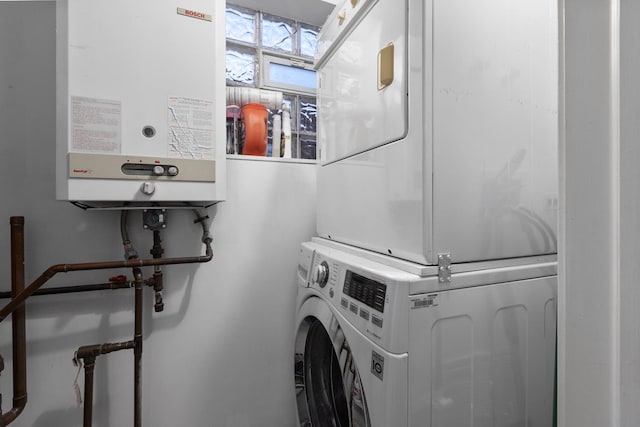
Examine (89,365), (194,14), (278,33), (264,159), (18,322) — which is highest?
(278,33)

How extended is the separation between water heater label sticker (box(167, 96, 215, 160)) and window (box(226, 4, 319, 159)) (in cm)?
67

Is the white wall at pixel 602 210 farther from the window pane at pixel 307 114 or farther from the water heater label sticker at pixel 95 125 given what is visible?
the window pane at pixel 307 114

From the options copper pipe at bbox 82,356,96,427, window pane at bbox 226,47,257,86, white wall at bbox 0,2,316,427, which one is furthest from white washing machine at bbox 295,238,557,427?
window pane at bbox 226,47,257,86

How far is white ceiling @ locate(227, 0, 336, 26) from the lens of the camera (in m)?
1.66

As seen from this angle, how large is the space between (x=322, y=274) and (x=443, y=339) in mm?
414

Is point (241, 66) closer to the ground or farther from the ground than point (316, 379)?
farther from the ground

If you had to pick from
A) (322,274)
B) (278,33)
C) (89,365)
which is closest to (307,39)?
(278,33)

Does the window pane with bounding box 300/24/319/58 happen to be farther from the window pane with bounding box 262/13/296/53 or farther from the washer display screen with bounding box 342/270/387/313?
the washer display screen with bounding box 342/270/387/313

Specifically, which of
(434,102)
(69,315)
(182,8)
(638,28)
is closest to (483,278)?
(434,102)

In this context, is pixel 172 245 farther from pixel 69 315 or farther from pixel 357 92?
pixel 357 92

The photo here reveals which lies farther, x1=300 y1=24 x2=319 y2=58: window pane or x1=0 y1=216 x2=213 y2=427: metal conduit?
x1=300 y1=24 x2=319 y2=58: window pane

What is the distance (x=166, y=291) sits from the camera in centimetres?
129

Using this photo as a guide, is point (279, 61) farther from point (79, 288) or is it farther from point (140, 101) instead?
point (79, 288)

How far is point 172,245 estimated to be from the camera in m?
1.29
